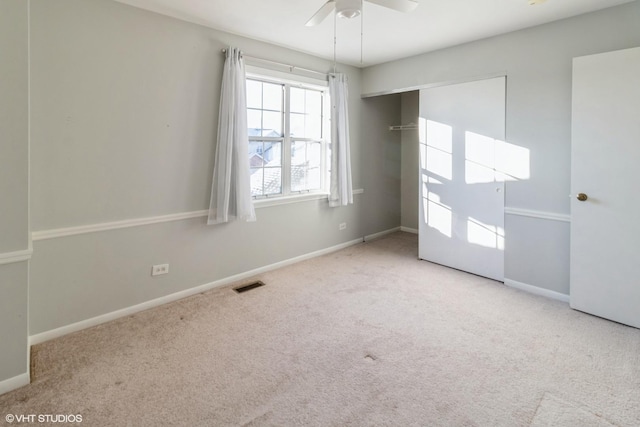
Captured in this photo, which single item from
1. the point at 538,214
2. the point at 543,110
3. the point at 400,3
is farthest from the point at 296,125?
the point at 538,214

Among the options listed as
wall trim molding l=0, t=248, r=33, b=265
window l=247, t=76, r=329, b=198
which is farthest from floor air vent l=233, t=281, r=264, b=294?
wall trim molding l=0, t=248, r=33, b=265

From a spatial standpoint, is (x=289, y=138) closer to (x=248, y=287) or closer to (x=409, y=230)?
(x=248, y=287)

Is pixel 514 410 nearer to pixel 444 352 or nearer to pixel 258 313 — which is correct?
pixel 444 352

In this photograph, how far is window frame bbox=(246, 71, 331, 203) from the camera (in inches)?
145

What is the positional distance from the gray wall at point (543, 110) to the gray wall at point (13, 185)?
149 inches

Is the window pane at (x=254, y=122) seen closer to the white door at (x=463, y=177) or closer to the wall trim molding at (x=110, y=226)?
the wall trim molding at (x=110, y=226)

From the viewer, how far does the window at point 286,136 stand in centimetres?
366

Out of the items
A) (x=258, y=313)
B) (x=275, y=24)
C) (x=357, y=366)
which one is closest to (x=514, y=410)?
(x=357, y=366)

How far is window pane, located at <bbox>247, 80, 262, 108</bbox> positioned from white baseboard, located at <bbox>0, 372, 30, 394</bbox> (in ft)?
9.31

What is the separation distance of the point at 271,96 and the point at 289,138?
0.51m

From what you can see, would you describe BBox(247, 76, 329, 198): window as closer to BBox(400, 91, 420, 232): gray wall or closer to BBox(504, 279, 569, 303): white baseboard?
BBox(400, 91, 420, 232): gray wall

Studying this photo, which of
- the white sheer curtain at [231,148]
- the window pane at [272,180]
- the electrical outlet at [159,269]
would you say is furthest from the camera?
the window pane at [272,180]

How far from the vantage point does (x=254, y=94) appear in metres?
3.61

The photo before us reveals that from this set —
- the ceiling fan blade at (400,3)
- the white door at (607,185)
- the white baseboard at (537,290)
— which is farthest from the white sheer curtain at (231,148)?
the white door at (607,185)
